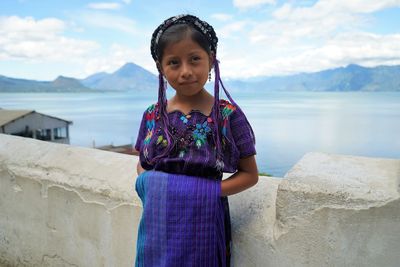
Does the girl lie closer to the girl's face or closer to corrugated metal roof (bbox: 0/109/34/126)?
the girl's face

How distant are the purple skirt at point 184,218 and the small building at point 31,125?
2461 cm

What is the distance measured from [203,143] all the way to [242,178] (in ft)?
0.60

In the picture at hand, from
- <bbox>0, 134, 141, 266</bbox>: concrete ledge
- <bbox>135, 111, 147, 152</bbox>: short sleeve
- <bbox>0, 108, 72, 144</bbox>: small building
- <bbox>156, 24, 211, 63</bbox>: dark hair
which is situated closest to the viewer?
<bbox>156, 24, 211, 63</bbox>: dark hair

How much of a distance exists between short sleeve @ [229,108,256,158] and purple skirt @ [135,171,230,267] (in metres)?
0.14

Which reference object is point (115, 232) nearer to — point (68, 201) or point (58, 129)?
point (68, 201)

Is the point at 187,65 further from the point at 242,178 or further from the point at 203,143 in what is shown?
the point at 242,178

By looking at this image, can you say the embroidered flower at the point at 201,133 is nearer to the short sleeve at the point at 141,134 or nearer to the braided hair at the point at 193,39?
the braided hair at the point at 193,39

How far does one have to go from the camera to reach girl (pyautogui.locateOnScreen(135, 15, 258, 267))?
1.24 m

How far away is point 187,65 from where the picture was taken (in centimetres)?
124

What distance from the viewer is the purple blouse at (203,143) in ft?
4.10

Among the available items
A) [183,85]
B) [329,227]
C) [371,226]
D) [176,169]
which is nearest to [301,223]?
[329,227]

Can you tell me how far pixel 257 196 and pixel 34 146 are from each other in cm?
145

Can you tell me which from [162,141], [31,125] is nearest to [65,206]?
[162,141]

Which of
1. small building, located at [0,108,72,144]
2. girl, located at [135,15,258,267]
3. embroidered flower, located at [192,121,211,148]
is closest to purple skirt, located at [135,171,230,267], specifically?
girl, located at [135,15,258,267]
